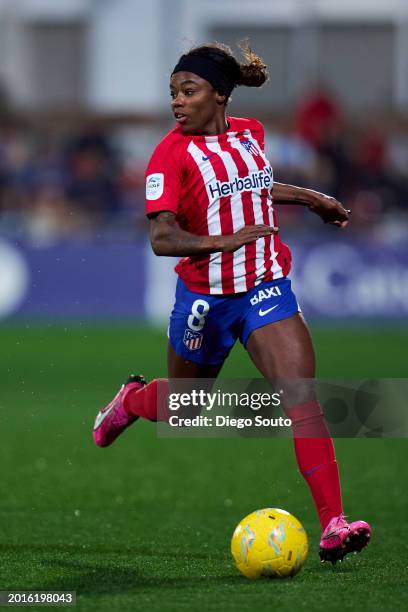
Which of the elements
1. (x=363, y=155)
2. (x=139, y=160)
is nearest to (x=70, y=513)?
(x=363, y=155)

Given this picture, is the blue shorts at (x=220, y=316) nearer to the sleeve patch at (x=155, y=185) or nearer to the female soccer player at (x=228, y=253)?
the female soccer player at (x=228, y=253)

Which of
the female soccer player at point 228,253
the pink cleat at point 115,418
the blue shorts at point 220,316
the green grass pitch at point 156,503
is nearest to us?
the green grass pitch at point 156,503

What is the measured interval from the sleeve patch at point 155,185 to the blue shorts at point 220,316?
53 cm

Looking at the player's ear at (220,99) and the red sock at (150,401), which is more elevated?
the player's ear at (220,99)

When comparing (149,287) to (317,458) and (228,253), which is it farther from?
(317,458)

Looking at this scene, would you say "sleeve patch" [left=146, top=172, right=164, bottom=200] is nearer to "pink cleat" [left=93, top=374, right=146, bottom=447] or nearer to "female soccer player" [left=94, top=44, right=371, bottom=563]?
→ "female soccer player" [left=94, top=44, right=371, bottom=563]

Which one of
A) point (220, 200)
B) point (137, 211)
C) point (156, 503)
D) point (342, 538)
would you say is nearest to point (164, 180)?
point (220, 200)

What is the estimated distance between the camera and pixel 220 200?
5949 millimetres

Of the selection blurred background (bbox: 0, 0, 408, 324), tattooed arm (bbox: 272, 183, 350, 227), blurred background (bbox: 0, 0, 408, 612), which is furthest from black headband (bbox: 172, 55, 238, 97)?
blurred background (bbox: 0, 0, 408, 324)

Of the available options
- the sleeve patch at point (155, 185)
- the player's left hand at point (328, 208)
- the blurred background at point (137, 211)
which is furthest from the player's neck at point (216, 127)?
the blurred background at point (137, 211)

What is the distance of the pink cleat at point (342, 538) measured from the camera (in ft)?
18.3

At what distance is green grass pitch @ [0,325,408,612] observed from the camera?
5.23 metres

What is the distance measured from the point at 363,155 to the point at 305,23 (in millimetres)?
8151

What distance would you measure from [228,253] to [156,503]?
1.99 meters
